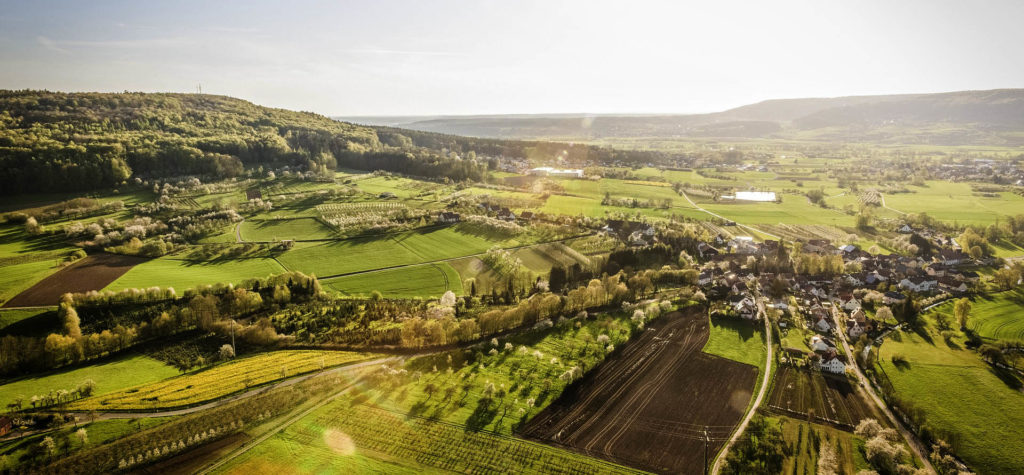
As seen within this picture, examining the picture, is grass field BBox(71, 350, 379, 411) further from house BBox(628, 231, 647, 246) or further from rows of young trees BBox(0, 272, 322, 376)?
house BBox(628, 231, 647, 246)

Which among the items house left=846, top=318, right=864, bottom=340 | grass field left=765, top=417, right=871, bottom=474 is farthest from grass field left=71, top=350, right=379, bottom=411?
house left=846, top=318, right=864, bottom=340

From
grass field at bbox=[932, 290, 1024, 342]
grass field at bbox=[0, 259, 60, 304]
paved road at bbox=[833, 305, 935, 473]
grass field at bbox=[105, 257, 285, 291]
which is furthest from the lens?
grass field at bbox=[105, 257, 285, 291]

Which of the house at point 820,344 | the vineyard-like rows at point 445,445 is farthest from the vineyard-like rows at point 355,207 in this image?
the house at point 820,344

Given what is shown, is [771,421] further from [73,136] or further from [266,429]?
[73,136]

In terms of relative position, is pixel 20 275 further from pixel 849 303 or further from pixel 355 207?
pixel 849 303

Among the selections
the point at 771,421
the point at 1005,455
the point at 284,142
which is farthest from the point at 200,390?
the point at 284,142
